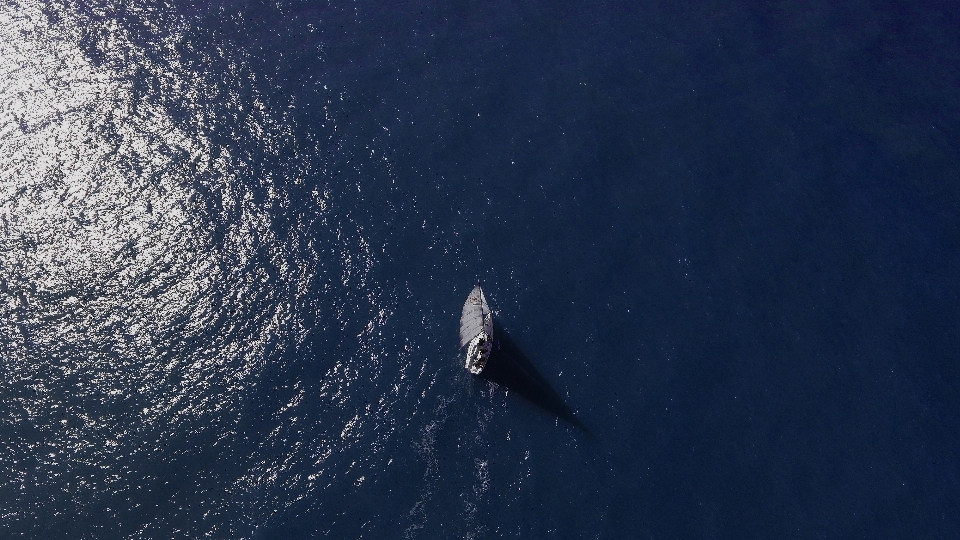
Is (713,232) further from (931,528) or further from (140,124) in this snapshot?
(140,124)

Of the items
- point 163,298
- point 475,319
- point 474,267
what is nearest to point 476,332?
point 475,319

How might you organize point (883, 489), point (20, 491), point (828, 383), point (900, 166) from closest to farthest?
point (20, 491) → point (883, 489) → point (828, 383) → point (900, 166)

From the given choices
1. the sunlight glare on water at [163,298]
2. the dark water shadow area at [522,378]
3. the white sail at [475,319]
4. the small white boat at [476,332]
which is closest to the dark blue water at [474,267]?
the sunlight glare on water at [163,298]

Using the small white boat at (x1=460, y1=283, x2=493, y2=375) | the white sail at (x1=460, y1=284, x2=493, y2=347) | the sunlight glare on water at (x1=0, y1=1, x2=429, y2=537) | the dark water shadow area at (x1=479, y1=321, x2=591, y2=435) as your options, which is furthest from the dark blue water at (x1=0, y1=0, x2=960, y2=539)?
the white sail at (x1=460, y1=284, x2=493, y2=347)

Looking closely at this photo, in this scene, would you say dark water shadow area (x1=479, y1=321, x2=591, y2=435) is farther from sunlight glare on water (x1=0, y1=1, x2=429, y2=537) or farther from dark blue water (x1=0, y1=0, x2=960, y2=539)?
sunlight glare on water (x1=0, y1=1, x2=429, y2=537)

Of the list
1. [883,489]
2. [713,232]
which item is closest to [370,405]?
[713,232]

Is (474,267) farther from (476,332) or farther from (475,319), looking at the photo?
(476,332)
